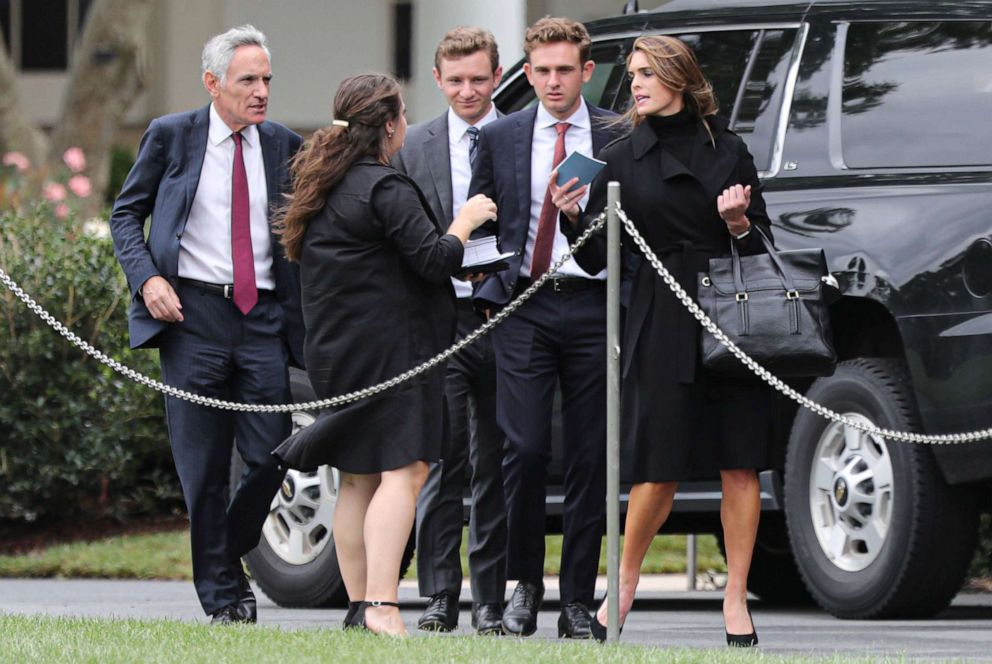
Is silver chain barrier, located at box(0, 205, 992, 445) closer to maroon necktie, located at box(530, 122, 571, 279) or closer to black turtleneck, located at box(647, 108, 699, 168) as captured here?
maroon necktie, located at box(530, 122, 571, 279)

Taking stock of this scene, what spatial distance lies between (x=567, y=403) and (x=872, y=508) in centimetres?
126

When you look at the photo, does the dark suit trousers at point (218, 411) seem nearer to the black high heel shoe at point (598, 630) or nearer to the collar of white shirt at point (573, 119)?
the collar of white shirt at point (573, 119)

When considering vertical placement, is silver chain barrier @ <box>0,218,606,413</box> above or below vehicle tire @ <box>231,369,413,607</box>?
above

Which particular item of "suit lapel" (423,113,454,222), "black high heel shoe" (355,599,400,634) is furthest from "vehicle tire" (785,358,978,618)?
"black high heel shoe" (355,599,400,634)

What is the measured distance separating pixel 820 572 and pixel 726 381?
1.52 meters

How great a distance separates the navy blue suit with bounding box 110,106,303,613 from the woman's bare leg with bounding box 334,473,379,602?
0.60 metres

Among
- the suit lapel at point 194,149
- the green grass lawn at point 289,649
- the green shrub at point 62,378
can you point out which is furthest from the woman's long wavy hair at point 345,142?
the green shrub at point 62,378

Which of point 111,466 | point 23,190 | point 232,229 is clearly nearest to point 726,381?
point 232,229

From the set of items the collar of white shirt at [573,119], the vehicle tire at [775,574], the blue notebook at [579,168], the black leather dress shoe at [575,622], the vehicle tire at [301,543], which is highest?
the collar of white shirt at [573,119]

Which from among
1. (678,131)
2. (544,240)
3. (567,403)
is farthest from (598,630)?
(678,131)

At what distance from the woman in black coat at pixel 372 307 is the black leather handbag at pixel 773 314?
0.80 m

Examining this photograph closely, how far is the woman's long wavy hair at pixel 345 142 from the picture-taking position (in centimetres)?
692

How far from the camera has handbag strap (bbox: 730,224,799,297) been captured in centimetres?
670

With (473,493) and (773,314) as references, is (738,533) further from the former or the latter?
(473,493)
